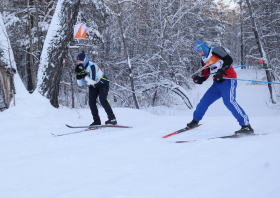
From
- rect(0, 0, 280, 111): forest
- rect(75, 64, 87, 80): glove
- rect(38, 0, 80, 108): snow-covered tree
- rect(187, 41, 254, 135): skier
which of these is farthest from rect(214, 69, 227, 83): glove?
rect(0, 0, 280, 111): forest

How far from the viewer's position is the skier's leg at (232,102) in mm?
3542

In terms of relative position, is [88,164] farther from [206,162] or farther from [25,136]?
[25,136]

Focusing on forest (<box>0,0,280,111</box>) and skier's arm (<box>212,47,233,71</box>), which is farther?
forest (<box>0,0,280,111</box>)

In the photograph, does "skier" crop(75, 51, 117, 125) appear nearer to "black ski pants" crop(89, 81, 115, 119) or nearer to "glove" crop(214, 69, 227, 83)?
"black ski pants" crop(89, 81, 115, 119)

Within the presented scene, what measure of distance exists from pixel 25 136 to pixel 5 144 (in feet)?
1.76

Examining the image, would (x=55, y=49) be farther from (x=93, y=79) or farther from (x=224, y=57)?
(x=224, y=57)

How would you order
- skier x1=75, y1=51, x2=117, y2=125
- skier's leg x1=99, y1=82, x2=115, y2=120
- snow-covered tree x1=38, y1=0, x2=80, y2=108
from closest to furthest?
skier x1=75, y1=51, x2=117, y2=125, skier's leg x1=99, y1=82, x2=115, y2=120, snow-covered tree x1=38, y1=0, x2=80, y2=108

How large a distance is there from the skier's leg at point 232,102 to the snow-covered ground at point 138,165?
404mm

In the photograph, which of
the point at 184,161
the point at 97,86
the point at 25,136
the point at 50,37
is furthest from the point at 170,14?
the point at 184,161

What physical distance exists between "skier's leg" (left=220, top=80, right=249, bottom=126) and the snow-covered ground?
0.40 m

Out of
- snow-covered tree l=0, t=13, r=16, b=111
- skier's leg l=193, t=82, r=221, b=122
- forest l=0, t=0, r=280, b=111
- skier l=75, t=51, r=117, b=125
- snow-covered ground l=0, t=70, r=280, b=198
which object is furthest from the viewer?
forest l=0, t=0, r=280, b=111

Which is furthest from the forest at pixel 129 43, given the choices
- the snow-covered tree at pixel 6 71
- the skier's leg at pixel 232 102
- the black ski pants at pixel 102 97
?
the skier's leg at pixel 232 102

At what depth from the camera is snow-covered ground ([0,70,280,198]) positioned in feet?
5.77

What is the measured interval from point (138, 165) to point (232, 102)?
2057 mm
